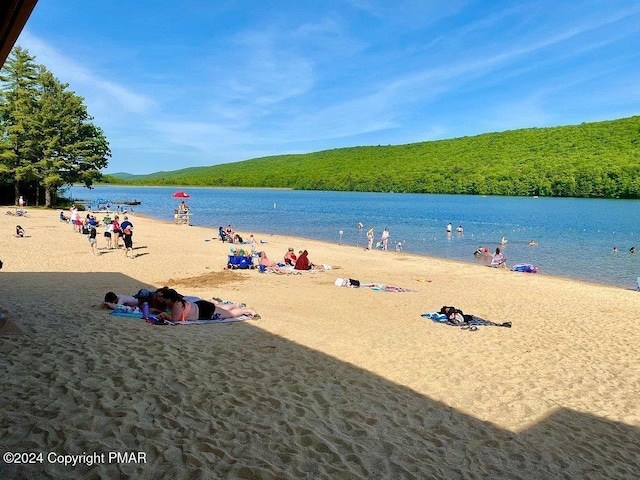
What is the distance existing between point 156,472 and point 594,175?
120733 millimetres

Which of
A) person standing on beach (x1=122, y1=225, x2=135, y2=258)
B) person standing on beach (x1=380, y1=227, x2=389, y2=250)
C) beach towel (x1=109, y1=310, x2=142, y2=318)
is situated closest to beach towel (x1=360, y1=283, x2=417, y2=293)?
beach towel (x1=109, y1=310, x2=142, y2=318)

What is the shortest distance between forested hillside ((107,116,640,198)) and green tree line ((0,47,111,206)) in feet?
342

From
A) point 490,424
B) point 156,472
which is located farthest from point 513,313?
point 156,472

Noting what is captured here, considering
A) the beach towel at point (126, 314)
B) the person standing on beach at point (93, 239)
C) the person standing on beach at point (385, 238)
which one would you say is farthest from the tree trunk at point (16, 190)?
the beach towel at point (126, 314)

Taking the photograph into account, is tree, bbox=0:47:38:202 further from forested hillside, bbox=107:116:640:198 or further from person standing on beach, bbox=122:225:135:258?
forested hillside, bbox=107:116:640:198

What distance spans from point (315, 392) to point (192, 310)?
13.0ft

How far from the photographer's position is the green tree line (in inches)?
1522

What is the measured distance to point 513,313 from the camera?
12.0 metres

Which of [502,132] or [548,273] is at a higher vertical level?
[502,132]

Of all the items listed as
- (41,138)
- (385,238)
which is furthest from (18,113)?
(385,238)

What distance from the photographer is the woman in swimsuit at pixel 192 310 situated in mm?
8672

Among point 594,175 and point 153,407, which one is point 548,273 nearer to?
point 153,407

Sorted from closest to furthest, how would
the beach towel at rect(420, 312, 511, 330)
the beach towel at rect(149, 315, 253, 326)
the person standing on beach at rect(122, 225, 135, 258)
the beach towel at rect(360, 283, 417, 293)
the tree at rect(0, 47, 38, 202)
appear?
the beach towel at rect(149, 315, 253, 326)
the beach towel at rect(420, 312, 511, 330)
the beach towel at rect(360, 283, 417, 293)
the person standing on beach at rect(122, 225, 135, 258)
the tree at rect(0, 47, 38, 202)

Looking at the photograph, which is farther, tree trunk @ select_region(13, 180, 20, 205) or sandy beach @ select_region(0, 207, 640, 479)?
tree trunk @ select_region(13, 180, 20, 205)
